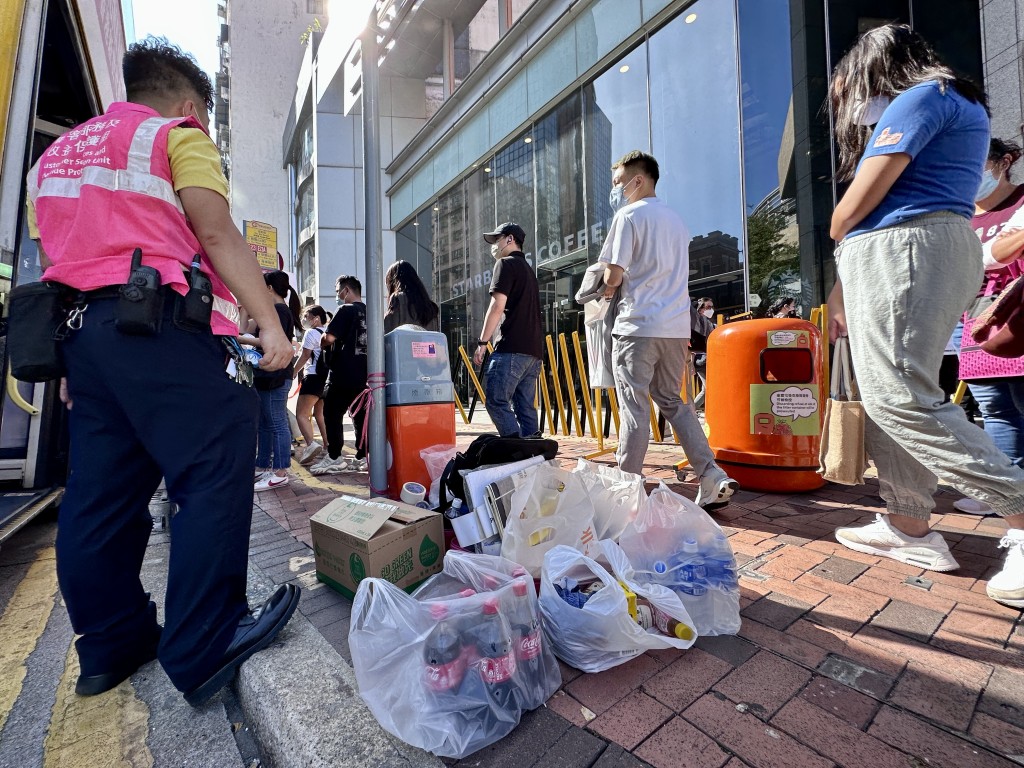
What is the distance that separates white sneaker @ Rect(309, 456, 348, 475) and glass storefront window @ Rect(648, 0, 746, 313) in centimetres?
525

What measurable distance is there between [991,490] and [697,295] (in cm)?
575

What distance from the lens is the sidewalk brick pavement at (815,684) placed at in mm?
1129

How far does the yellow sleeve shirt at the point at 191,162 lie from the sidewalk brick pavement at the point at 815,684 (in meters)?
1.48

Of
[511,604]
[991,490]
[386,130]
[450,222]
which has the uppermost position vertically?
[386,130]

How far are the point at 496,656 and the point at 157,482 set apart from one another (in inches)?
46.1

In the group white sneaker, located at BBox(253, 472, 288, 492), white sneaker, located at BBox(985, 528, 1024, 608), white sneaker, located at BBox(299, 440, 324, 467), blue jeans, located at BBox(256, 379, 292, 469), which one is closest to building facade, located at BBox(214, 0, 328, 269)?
white sneaker, located at BBox(299, 440, 324, 467)

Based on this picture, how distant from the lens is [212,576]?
1435 mm

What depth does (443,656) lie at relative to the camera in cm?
123

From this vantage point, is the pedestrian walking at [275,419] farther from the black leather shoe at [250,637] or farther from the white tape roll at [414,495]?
the black leather shoe at [250,637]

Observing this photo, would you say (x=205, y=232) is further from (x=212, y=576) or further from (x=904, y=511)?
(x=904, y=511)

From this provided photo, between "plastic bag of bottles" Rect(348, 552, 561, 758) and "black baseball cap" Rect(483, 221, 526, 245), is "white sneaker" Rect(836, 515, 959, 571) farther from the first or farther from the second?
"black baseball cap" Rect(483, 221, 526, 245)

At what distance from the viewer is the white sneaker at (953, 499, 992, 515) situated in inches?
105

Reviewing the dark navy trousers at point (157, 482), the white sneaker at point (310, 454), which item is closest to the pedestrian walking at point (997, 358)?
the dark navy trousers at point (157, 482)

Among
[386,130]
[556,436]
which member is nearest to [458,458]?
[556,436]
